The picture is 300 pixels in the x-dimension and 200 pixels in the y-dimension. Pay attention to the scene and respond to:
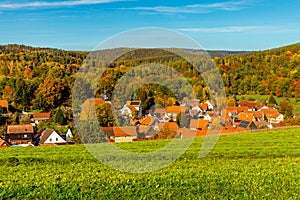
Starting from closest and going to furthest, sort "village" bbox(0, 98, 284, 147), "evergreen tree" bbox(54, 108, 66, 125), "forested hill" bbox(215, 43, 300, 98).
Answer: "village" bbox(0, 98, 284, 147) < "evergreen tree" bbox(54, 108, 66, 125) < "forested hill" bbox(215, 43, 300, 98)

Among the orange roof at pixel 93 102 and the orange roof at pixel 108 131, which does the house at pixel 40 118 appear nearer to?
the orange roof at pixel 93 102

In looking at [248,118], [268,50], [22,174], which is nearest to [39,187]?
[22,174]

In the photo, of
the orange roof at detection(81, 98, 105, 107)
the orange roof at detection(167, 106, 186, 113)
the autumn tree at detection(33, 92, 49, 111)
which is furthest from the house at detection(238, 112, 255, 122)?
the orange roof at detection(81, 98, 105, 107)

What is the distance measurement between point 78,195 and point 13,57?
11902 centimetres

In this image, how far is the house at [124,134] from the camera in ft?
78.4

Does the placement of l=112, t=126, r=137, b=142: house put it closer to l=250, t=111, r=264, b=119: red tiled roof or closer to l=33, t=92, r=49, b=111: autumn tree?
l=33, t=92, r=49, b=111: autumn tree

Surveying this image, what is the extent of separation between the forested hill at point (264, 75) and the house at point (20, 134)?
55017 mm

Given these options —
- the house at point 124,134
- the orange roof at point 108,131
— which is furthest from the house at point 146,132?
the orange roof at point 108,131

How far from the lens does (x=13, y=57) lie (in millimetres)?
119375

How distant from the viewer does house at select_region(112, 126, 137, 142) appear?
23.9 meters

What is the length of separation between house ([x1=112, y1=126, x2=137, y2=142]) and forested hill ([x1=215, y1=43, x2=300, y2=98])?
61.5 meters

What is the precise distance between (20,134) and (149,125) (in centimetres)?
1911

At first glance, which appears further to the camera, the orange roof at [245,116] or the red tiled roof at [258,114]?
the red tiled roof at [258,114]

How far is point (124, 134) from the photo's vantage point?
2497cm
